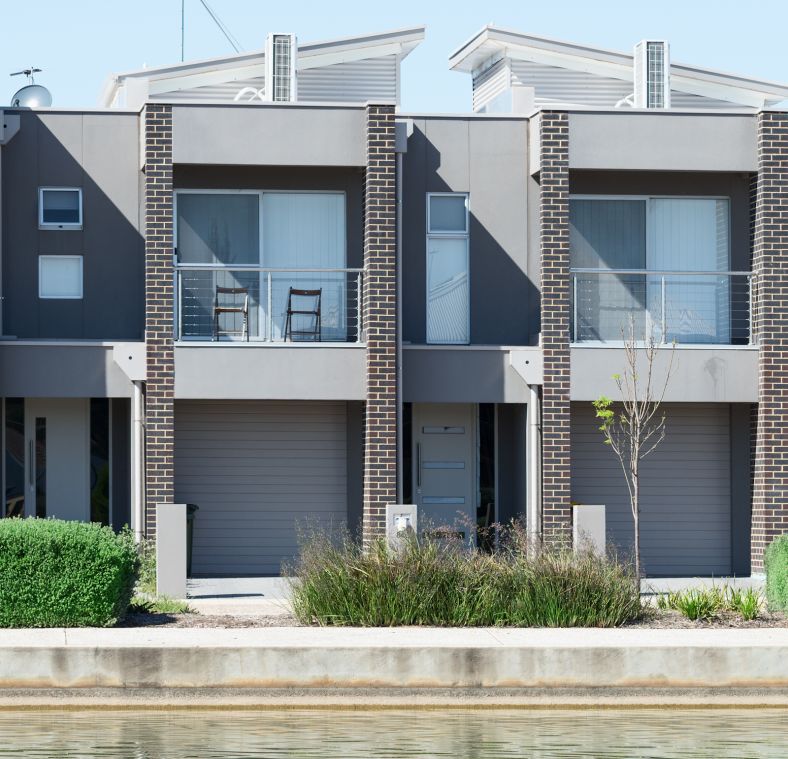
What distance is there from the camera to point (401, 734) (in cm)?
1080

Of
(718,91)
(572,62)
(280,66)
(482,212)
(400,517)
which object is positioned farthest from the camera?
(718,91)

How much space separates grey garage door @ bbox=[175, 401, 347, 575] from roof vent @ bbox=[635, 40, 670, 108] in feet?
28.5

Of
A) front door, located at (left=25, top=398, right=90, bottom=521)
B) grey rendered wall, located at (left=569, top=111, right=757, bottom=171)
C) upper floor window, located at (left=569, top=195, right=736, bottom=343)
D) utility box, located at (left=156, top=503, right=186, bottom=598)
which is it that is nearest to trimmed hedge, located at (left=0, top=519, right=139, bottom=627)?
utility box, located at (left=156, top=503, right=186, bottom=598)

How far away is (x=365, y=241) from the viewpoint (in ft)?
70.1

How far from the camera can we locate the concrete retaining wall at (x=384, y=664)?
1197cm

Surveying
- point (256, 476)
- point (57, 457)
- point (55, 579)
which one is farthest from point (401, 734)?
point (57, 457)

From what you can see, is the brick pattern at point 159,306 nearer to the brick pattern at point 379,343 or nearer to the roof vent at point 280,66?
the brick pattern at point 379,343

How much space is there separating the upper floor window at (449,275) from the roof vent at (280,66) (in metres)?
4.58

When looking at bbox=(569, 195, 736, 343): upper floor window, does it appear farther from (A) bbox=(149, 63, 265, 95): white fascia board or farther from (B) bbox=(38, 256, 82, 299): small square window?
(B) bbox=(38, 256, 82, 299): small square window

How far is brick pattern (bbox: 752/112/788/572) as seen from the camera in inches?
856

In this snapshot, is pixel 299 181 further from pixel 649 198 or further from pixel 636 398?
pixel 636 398

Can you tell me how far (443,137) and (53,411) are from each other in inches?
291

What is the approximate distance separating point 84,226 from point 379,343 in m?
4.98

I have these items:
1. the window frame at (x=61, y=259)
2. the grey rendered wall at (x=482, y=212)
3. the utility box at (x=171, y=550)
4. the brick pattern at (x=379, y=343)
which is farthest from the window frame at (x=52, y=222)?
the utility box at (x=171, y=550)
